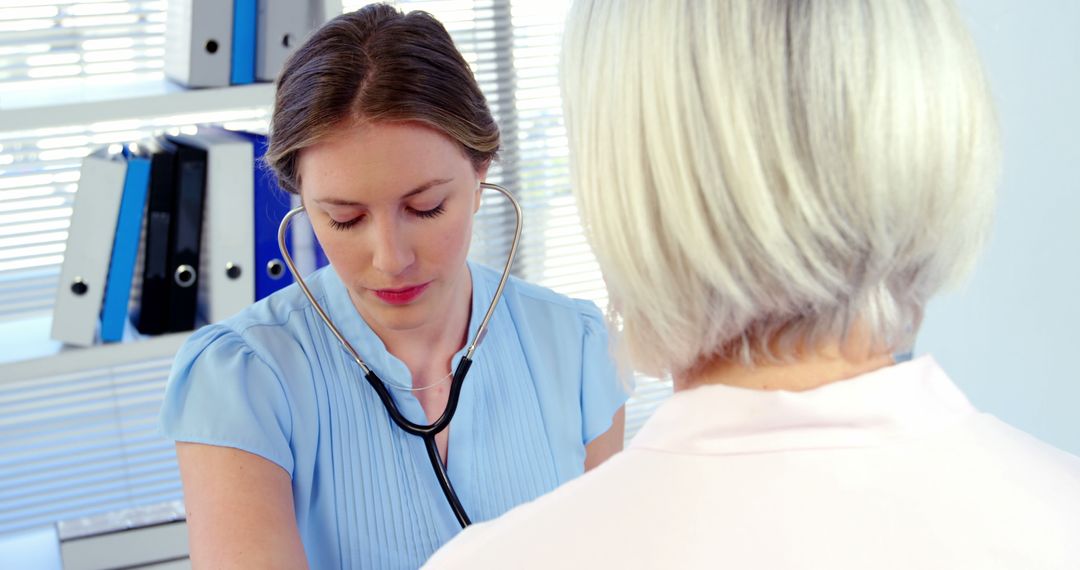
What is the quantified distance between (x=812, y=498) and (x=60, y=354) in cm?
139

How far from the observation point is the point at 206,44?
1.71m

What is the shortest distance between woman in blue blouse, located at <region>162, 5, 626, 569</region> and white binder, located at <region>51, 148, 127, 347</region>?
0.47 m

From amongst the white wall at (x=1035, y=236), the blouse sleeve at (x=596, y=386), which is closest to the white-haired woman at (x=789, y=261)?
the blouse sleeve at (x=596, y=386)

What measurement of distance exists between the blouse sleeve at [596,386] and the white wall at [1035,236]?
103 cm

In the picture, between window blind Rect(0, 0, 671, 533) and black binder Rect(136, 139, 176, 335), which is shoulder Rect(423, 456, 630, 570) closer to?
black binder Rect(136, 139, 176, 335)

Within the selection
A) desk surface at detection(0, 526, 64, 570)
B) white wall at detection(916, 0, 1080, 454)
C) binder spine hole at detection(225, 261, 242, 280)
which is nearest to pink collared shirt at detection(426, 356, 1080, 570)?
binder spine hole at detection(225, 261, 242, 280)

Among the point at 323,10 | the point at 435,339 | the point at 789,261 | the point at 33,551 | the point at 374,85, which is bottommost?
the point at 33,551

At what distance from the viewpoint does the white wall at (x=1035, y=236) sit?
2107mm

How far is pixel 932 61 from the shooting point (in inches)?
25.5

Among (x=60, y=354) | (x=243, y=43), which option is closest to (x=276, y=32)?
(x=243, y=43)

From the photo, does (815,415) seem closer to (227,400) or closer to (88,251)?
(227,400)

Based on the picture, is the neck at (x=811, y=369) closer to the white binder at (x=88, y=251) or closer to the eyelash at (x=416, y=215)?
the eyelash at (x=416, y=215)

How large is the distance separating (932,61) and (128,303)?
1407mm

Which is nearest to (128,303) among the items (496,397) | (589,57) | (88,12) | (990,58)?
(496,397)
